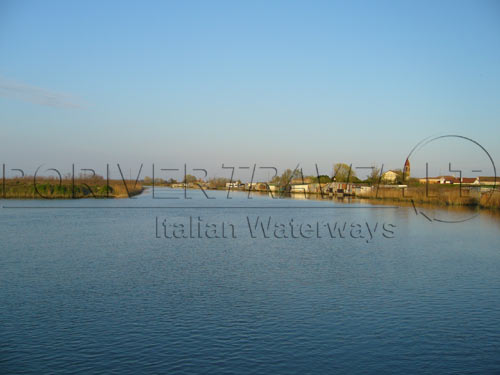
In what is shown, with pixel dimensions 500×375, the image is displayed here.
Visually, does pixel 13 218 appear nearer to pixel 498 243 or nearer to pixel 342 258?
pixel 342 258

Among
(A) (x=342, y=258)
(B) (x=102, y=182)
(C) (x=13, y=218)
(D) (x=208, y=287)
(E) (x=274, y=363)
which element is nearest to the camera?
(E) (x=274, y=363)

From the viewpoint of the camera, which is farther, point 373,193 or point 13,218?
point 373,193

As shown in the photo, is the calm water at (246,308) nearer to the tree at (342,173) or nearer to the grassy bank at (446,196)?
the grassy bank at (446,196)

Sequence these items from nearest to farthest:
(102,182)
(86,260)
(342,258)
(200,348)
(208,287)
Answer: (200,348) < (208,287) < (86,260) < (342,258) < (102,182)

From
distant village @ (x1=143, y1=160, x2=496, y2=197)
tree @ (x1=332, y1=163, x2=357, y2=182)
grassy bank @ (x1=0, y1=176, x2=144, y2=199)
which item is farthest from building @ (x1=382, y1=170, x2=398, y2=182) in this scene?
grassy bank @ (x1=0, y1=176, x2=144, y2=199)

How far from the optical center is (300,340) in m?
9.12

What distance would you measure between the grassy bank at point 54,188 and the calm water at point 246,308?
34357mm

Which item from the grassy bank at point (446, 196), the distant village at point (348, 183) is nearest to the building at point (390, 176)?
the distant village at point (348, 183)

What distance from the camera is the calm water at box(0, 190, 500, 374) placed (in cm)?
827

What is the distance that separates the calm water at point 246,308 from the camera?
8.27 meters

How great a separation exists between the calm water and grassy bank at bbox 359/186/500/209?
793 inches

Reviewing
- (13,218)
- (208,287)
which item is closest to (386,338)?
(208,287)

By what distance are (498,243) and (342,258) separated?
8.73 metres

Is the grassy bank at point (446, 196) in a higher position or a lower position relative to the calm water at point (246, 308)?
higher
